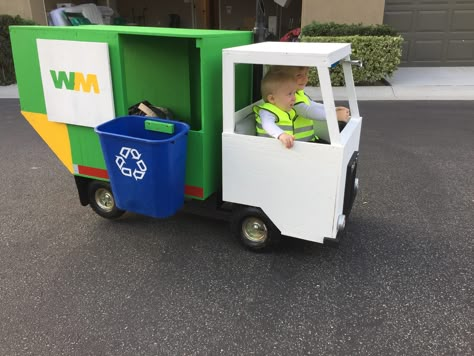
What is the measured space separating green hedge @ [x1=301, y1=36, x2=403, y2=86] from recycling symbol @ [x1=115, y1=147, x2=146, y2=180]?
689 cm

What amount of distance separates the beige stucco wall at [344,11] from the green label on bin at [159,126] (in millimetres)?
8546

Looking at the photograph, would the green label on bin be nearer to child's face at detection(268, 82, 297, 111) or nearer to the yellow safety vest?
the yellow safety vest

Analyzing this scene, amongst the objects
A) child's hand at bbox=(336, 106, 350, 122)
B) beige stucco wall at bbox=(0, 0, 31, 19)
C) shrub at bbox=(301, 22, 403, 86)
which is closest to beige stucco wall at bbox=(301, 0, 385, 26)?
shrub at bbox=(301, 22, 403, 86)

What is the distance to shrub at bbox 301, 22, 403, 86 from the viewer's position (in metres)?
9.12

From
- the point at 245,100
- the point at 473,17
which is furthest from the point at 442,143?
the point at 473,17

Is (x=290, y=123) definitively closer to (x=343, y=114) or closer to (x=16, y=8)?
(x=343, y=114)

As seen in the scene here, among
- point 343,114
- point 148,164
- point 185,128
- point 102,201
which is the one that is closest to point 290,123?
point 343,114

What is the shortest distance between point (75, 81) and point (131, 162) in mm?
848

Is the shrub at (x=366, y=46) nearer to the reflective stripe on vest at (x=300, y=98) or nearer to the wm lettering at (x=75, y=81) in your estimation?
the reflective stripe on vest at (x=300, y=98)

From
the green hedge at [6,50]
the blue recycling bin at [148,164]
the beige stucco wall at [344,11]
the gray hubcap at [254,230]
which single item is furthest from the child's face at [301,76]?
the green hedge at [6,50]

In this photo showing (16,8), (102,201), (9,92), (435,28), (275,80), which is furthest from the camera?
(16,8)

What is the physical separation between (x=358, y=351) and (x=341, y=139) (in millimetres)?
1239

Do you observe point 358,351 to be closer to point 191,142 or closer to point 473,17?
point 191,142

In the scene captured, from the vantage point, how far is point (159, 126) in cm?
293
